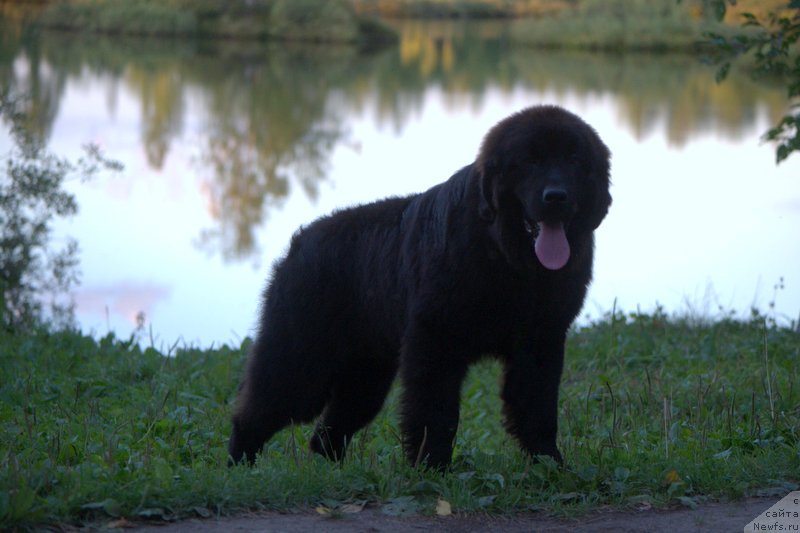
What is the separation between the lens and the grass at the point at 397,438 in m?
4.39

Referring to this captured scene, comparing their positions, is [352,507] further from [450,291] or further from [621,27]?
[621,27]

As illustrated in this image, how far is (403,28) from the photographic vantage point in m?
47.3

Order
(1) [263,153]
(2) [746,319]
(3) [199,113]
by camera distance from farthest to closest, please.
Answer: (3) [199,113] → (1) [263,153] → (2) [746,319]

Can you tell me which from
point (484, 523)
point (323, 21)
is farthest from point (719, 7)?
point (323, 21)

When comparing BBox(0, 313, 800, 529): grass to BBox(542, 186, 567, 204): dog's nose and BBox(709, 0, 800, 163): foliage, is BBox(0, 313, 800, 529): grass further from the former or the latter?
BBox(709, 0, 800, 163): foliage

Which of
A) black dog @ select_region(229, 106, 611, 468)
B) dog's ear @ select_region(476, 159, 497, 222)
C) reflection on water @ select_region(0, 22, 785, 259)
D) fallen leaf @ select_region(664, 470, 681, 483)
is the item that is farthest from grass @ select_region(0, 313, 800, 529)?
reflection on water @ select_region(0, 22, 785, 259)

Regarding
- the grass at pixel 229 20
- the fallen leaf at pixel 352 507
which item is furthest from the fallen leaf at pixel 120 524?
the grass at pixel 229 20

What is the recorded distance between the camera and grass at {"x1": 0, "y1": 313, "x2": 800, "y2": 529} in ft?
14.4

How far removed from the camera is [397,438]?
5.36m

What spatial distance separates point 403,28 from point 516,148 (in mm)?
43861

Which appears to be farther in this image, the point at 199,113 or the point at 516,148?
the point at 199,113

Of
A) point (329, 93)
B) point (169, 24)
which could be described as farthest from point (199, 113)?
point (169, 24)

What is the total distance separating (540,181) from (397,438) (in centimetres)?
164

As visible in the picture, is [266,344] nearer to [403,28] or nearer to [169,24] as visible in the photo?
[169,24]
